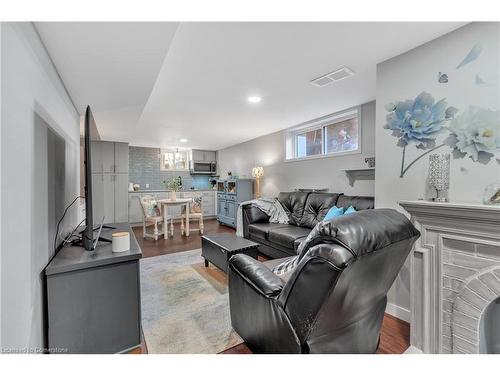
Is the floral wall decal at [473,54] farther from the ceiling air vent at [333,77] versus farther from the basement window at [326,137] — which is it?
the basement window at [326,137]

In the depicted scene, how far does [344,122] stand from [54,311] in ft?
13.3

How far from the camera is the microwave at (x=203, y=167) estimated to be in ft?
24.1

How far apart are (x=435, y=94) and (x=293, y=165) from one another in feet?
9.64

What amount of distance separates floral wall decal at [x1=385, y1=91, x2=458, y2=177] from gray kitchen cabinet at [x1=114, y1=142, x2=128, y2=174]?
18.9 feet

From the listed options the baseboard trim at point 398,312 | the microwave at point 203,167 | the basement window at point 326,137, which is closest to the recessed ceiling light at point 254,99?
the basement window at point 326,137

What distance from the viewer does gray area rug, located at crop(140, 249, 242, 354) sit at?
1590 mm

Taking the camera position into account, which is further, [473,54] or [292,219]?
[292,219]

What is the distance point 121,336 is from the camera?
4.71 ft

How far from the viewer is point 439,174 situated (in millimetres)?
1562

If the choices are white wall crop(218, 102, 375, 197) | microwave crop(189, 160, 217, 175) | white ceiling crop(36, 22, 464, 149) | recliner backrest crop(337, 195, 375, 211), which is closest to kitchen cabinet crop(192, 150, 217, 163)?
microwave crop(189, 160, 217, 175)

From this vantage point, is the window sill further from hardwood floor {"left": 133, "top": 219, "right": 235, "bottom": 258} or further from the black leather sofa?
hardwood floor {"left": 133, "top": 219, "right": 235, "bottom": 258}

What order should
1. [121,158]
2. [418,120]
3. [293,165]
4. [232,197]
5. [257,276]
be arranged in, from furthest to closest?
[232,197]
[121,158]
[293,165]
[418,120]
[257,276]

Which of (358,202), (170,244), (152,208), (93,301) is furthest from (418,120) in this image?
(152,208)

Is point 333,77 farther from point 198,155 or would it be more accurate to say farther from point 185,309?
point 198,155
